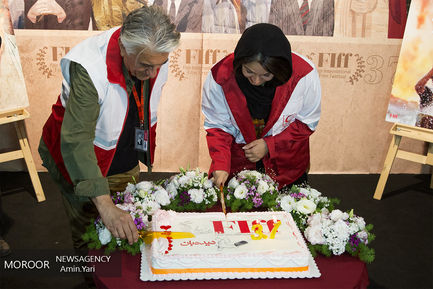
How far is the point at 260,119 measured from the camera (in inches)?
103

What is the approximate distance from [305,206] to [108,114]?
1026 millimetres

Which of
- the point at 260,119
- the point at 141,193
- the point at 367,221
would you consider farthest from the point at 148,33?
the point at 367,221

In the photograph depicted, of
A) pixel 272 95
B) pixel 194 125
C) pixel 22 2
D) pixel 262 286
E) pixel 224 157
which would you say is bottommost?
pixel 194 125

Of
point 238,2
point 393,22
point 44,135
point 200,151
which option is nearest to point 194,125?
point 200,151

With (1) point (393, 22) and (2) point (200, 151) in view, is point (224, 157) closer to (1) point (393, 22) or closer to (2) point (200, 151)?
(2) point (200, 151)

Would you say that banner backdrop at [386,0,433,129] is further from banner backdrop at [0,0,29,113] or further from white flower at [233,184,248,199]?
banner backdrop at [0,0,29,113]

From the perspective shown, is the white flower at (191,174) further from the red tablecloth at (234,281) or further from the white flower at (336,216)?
the white flower at (336,216)

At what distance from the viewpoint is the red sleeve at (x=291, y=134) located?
2.58 meters

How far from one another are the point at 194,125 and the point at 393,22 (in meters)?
2.28

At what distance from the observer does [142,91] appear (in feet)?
7.63

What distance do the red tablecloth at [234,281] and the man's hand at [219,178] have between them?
63cm

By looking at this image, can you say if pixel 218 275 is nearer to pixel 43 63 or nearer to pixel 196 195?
pixel 196 195

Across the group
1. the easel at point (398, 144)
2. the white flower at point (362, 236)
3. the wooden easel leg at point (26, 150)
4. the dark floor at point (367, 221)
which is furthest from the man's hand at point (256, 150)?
the wooden easel leg at point (26, 150)

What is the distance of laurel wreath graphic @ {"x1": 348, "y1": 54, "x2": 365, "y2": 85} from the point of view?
15.6ft
